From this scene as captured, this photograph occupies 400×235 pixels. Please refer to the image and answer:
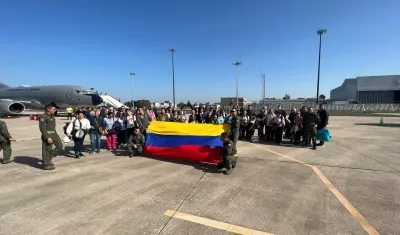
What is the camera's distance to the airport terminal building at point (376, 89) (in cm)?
7706

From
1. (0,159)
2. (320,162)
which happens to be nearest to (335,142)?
(320,162)

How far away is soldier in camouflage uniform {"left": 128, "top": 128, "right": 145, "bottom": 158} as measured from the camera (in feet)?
27.6

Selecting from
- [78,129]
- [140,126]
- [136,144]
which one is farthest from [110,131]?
[136,144]

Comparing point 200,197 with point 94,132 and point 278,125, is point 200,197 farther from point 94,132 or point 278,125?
point 278,125

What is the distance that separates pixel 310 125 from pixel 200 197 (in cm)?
704

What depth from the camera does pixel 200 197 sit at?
487 centimetres

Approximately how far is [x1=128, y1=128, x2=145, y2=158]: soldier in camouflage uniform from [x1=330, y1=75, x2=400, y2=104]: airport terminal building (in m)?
90.6

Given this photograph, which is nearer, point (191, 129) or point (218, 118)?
point (191, 129)

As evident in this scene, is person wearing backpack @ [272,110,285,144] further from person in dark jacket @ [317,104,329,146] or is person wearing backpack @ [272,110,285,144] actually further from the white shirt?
the white shirt

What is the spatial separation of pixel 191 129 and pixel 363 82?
9123 cm

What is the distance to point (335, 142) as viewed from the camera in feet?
37.4

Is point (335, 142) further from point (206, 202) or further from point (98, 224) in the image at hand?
point (98, 224)

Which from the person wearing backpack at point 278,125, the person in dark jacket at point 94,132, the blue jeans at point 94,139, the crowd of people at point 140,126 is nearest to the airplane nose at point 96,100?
the crowd of people at point 140,126

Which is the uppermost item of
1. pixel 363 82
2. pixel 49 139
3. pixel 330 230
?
pixel 363 82
